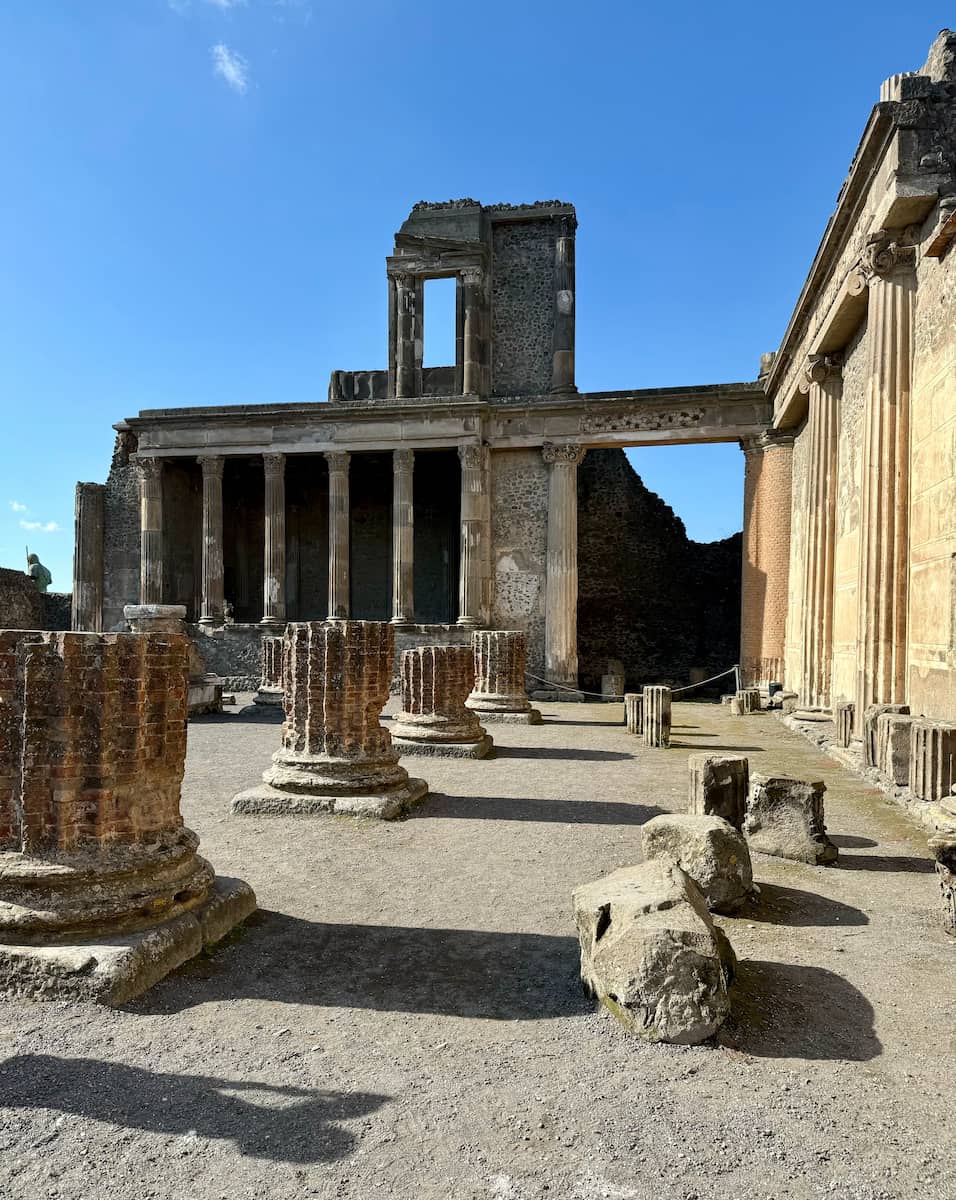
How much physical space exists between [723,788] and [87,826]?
3.90 meters

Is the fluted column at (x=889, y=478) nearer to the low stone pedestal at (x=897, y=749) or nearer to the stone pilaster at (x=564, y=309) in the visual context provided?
the low stone pedestal at (x=897, y=749)

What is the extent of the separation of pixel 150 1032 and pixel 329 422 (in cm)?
1790

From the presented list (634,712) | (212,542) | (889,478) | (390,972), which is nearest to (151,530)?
(212,542)

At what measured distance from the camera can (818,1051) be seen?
2.65 metres

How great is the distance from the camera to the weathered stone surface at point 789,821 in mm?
4926

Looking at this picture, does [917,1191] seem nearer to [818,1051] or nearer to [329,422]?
[818,1051]

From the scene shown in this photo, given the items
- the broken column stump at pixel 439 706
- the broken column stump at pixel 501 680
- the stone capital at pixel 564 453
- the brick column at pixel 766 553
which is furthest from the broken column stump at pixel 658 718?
the stone capital at pixel 564 453

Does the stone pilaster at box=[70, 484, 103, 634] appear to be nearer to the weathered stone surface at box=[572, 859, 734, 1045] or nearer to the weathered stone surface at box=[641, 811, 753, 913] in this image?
the weathered stone surface at box=[641, 811, 753, 913]

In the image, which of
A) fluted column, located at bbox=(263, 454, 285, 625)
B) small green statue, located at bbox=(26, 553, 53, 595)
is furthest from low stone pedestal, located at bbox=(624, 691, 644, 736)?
small green statue, located at bbox=(26, 553, 53, 595)

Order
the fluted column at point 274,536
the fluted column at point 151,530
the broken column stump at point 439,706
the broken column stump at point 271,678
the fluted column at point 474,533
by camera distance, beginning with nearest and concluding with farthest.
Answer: the broken column stump at point 439,706
the broken column stump at point 271,678
the fluted column at point 474,533
the fluted column at point 274,536
the fluted column at point 151,530

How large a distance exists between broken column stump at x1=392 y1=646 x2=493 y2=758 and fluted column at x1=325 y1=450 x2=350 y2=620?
34.8 feet

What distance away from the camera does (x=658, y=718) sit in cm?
1020

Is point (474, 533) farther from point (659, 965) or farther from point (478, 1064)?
point (478, 1064)

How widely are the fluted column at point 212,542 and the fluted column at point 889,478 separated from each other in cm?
1547
